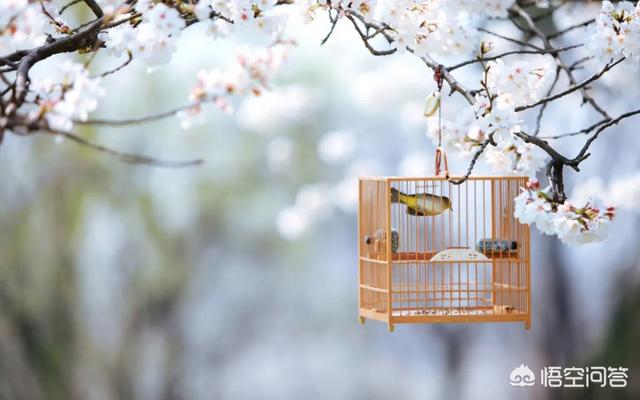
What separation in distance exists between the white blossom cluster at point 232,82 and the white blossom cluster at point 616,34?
927mm

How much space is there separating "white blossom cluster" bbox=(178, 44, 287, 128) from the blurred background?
2682 mm

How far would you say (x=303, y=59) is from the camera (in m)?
5.68

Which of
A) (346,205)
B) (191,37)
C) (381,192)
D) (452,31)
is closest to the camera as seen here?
(452,31)

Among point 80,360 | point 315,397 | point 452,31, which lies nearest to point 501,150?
point 452,31

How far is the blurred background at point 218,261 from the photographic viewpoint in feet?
18.3

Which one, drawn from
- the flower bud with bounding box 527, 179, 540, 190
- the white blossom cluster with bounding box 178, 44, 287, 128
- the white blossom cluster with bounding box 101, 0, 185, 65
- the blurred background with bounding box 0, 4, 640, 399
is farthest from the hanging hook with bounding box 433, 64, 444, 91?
the blurred background with bounding box 0, 4, 640, 399

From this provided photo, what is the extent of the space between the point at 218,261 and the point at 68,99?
3.99 metres

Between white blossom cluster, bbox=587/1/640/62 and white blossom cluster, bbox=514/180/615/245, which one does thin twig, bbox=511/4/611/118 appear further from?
white blossom cluster, bbox=514/180/615/245

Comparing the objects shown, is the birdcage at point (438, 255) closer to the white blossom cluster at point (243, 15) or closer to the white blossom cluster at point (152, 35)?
the white blossom cluster at point (243, 15)

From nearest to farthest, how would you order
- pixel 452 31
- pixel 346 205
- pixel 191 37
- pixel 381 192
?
1. pixel 452 31
2. pixel 381 192
3. pixel 346 205
4. pixel 191 37

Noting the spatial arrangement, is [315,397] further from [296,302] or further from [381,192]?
[381,192]

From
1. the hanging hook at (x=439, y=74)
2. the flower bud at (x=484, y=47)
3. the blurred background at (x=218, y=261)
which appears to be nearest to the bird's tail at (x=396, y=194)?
the hanging hook at (x=439, y=74)

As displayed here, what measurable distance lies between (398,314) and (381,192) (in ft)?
1.39

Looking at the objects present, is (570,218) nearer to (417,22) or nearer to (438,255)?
(438,255)
